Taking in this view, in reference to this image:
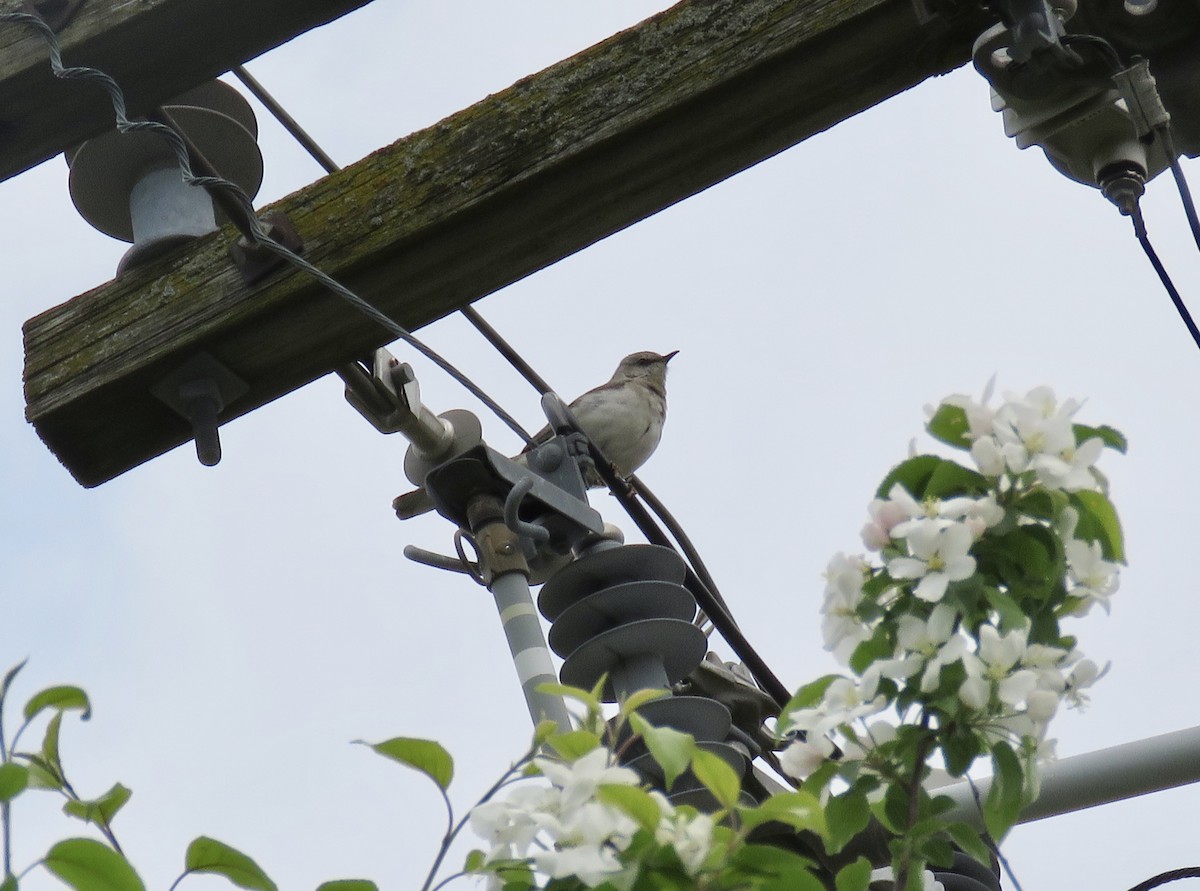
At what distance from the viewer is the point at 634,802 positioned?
3.75ft

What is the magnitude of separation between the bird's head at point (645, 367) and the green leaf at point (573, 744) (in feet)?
22.4

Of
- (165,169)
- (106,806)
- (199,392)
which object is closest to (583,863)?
(106,806)

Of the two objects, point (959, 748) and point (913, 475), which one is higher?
point (913, 475)

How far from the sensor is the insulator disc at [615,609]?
267cm

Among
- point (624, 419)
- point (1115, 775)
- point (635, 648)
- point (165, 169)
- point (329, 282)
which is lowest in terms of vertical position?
point (1115, 775)

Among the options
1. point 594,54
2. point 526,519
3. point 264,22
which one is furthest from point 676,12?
point 526,519

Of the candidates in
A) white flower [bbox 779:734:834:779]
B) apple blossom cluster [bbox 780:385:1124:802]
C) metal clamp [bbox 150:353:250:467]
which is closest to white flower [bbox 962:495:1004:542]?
apple blossom cluster [bbox 780:385:1124:802]

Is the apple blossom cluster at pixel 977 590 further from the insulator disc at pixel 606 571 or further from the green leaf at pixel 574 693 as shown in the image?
the insulator disc at pixel 606 571

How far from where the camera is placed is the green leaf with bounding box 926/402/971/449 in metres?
1.40

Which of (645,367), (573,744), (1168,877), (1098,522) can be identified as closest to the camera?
(573,744)

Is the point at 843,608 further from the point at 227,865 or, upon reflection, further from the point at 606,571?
the point at 606,571

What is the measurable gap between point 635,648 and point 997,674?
4.53ft

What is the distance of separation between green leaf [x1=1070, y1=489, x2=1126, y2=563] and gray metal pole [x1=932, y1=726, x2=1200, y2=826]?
1.27m

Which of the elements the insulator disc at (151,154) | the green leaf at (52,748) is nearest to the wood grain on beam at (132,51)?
the insulator disc at (151,154)
